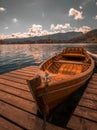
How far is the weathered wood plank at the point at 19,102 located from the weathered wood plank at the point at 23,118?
0.64 feet

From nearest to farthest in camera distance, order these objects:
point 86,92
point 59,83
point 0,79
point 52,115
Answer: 1. point 59,83
2. point 52,115
3. point 86,92
4. point 0,79

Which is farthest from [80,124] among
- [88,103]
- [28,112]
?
[28,112]

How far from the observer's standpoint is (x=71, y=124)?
3932 millimetres

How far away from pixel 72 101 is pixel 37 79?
8.65ft

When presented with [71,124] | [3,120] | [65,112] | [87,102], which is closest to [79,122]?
[71,124]

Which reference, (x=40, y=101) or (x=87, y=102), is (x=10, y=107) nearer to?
(x=40, y=101)

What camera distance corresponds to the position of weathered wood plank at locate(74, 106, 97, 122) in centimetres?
419

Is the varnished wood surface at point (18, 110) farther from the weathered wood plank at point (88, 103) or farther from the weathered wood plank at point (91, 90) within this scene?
the weathered wood plank at point (91, 90)

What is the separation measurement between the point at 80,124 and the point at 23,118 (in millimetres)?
1789

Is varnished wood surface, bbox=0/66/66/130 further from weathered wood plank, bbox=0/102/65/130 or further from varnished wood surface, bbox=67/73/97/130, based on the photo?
varnished wood surface, bbox=67/73/97/130

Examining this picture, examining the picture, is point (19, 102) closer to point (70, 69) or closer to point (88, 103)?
point (88, 103)

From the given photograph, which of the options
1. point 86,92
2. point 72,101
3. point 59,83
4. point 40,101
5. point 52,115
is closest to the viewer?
point 40,101

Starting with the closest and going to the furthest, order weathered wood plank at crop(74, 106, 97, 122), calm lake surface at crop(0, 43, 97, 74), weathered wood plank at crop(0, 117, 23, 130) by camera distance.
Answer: weathered wood plank at crop(0, 117, 23, 130) → weathered wood plank at crop(74, 106, 97, 122) → calm lake surface at crop(0, 43, 97, 74)

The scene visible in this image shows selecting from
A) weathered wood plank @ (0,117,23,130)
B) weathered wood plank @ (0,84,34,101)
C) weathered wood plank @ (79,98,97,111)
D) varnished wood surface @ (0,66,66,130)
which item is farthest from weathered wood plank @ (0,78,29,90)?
weathered wood plank @ (79,98,97,111)
